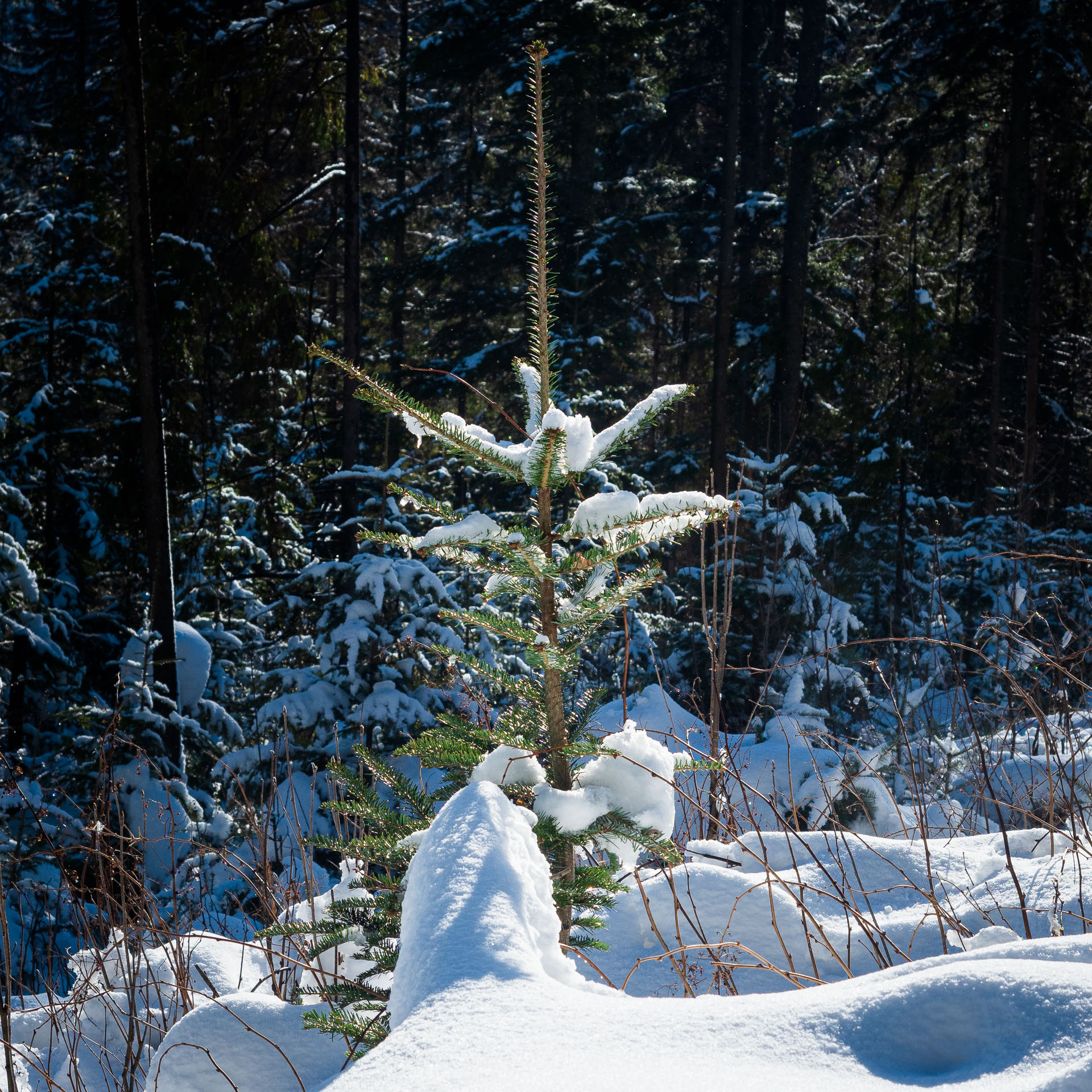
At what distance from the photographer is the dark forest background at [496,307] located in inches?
312

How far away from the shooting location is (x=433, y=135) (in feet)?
44.1

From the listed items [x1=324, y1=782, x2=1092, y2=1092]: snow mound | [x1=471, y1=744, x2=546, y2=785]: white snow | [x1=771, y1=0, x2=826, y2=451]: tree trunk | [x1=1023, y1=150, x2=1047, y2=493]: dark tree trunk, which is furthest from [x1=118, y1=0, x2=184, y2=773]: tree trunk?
[x1=1023, y1=150, x2=1047, y2=493]: dark tree trunk

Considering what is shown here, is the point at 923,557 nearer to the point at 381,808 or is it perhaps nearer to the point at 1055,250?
the point at 1055,250

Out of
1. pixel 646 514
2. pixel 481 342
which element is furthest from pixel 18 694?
pixel 646 514

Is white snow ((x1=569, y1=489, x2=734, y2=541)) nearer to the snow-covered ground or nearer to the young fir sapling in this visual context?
the young fir sapling

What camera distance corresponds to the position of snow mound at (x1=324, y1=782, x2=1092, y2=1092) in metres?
0.86

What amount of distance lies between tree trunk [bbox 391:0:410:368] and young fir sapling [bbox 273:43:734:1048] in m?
10.7

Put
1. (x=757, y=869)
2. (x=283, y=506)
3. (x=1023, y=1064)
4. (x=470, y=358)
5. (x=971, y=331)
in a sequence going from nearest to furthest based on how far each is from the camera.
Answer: (x=1023, y=1064), (x=757, y=869), (x=283, y=506), (x=470, y=358), (x=971, y=331)

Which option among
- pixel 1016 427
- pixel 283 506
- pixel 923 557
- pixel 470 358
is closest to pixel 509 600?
pixel 283 506

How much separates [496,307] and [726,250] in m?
3.26

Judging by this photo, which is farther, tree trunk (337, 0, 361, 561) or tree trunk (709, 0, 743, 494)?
tree trunk (709, 0, 743, 494)

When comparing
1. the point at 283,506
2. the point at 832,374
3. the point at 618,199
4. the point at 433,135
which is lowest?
the point at 283,506

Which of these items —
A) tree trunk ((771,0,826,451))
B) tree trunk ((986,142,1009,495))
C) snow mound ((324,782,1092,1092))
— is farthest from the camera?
tree trunk ((771,0,826,451))

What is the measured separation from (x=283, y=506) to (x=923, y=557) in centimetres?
846
